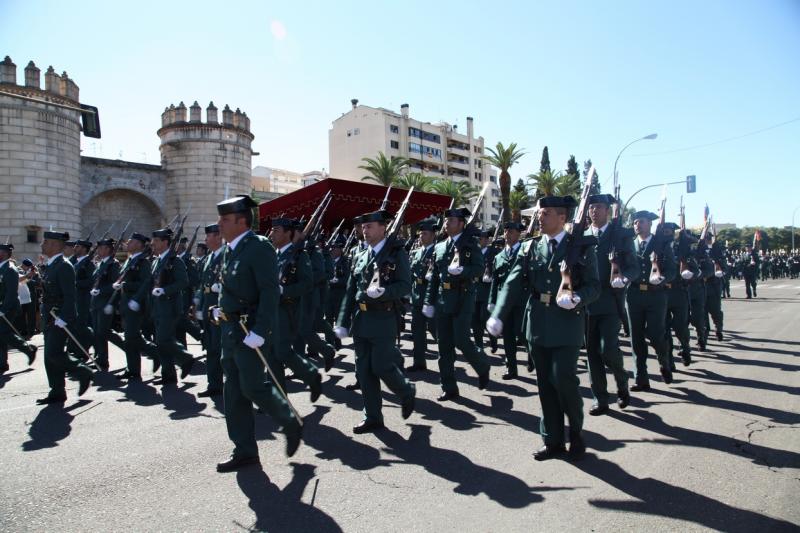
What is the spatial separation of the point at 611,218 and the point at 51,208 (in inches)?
1016

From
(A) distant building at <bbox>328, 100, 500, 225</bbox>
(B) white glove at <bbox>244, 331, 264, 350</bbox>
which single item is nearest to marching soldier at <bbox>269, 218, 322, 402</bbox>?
(B) white glove at <bbox>244, 331, 264, 350</bbox>

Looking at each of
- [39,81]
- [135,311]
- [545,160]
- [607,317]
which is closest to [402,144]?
[545,160]

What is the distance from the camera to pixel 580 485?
367 centimetres

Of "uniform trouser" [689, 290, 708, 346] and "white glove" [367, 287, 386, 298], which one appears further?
"uniform trouser" [689, 290, 708, 346]

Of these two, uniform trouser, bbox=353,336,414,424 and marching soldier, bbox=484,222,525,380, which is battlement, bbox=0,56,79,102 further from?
uniform trouser, bbox=353,336,414,424

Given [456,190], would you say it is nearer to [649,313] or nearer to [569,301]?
[649,313]

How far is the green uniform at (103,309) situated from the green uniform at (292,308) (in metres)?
3.30

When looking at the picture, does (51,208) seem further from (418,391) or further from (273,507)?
(273,507)

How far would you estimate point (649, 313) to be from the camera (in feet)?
21.1

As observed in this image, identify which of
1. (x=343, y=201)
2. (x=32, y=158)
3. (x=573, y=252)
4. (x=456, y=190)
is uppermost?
(x=456, y=190)

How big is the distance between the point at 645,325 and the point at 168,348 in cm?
609

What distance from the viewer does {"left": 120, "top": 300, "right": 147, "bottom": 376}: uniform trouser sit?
7.41 m

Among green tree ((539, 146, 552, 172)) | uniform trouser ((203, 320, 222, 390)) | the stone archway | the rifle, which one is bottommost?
uniform trouser ((203, 320, 222, 390))

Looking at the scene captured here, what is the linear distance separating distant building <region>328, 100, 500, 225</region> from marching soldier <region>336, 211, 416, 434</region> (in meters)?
59.7
